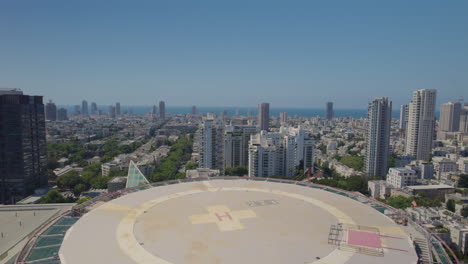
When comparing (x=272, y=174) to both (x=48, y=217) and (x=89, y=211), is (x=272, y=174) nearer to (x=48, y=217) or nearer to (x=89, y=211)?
(x=48, y=217)

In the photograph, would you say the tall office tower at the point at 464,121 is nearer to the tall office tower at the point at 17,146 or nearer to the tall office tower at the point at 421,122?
the tall office tower at the point at 421,122

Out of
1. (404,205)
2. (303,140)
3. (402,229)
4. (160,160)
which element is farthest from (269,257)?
(160,160)

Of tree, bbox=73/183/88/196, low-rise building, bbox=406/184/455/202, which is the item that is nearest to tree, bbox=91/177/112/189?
tree, bbox=73/183/88/196

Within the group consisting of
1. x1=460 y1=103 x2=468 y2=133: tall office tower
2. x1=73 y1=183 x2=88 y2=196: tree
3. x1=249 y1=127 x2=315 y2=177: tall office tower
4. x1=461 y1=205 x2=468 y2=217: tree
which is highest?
x1=460 y1=103 x2=468 y2=133: tall office tower

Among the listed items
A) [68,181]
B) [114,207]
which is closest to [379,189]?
[114,207]

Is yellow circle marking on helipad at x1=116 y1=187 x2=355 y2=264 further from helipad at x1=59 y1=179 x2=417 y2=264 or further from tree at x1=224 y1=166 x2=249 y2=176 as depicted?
tree at x1=224 y1=166 x2=249 y2=176

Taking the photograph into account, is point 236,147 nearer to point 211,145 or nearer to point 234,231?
point 211,145

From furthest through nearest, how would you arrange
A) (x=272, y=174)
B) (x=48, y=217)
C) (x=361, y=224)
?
(x=272, y=174)
(x=48, y=217)
(x=361, y=224)

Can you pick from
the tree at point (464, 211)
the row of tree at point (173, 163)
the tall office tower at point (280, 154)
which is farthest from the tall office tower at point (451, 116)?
the row of tree at point (173, 163)
